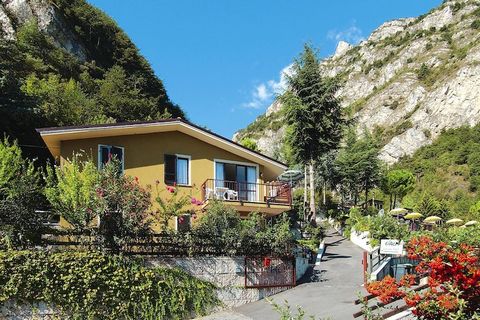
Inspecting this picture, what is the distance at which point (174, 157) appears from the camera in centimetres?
2492

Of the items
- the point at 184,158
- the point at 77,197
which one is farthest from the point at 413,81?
the point at 77,197

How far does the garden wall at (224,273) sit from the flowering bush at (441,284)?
8234mm

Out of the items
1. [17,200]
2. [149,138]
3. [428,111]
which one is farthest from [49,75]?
[428,111]

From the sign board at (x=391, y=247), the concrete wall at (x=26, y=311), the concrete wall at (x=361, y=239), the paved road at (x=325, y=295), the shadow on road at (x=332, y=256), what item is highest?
the sign board at (x=391, y=247)

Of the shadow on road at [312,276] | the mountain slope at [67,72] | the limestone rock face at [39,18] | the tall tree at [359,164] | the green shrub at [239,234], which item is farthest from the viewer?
the limestone rock face at [39,18]

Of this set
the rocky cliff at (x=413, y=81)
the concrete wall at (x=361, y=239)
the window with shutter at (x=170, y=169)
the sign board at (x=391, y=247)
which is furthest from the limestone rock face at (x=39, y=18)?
the sign board at (x=391, y=247)

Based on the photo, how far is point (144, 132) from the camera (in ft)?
79.5

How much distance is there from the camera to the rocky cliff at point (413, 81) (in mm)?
100938

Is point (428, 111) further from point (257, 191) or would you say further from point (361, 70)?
point (257, 191)

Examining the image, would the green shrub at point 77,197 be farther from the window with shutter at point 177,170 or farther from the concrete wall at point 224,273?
the window with shutter at point 177,170

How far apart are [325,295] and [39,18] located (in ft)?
178

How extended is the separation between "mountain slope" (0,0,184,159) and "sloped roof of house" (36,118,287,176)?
8.39 metres

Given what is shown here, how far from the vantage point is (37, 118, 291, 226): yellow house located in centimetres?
2319

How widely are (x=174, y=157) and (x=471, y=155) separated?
224 feet
